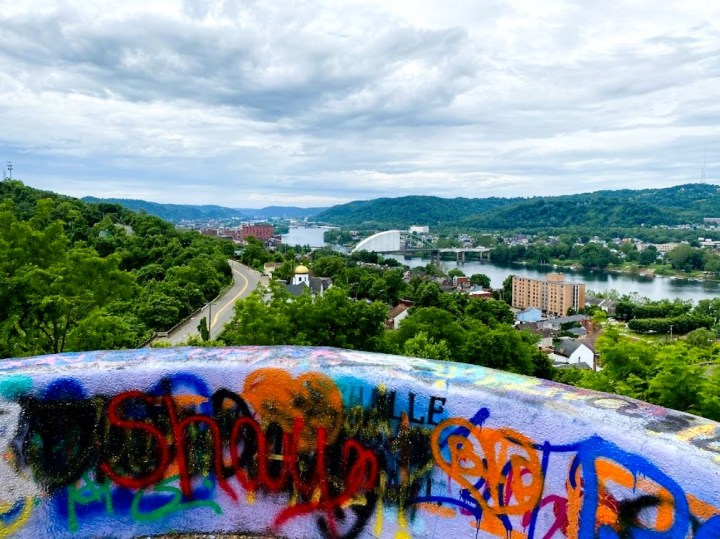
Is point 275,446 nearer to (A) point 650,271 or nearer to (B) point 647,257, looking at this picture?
(A) point 650,271

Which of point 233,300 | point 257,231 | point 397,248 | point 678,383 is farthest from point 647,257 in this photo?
point 678,383

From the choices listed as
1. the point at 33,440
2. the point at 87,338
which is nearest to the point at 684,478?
the point at 33,440

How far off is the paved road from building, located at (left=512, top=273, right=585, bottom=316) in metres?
44.4

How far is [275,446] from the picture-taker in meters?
6.30

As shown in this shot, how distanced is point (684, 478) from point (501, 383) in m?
1.84

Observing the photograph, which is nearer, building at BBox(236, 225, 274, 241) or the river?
the river

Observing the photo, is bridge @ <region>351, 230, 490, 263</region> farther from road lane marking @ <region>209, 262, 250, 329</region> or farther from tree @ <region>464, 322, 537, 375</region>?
tree @ <region>464, 322, 537, 375</region>

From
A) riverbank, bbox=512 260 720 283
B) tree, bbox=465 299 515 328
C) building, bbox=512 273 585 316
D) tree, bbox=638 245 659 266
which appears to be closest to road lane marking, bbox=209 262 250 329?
tree, bbox=465 299 515 328

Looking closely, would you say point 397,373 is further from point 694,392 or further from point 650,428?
point 694,392

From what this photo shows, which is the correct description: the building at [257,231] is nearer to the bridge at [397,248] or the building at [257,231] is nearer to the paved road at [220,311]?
the bridge at [397,248]

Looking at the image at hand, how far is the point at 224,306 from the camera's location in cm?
4506

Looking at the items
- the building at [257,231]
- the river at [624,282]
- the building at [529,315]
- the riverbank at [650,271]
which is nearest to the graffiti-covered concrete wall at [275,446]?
the building at [529,315]

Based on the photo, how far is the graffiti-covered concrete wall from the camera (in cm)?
562

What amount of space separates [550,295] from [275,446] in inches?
3380
